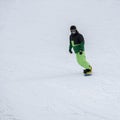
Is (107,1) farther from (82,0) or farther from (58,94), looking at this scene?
(58,94)

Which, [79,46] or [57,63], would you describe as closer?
[79,46]

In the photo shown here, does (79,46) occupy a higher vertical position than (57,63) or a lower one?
lower

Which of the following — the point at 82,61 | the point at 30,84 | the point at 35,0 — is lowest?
the point at 30,84

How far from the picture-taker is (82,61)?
35.7 ft

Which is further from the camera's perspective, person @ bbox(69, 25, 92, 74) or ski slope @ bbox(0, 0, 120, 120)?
person @ bbox(69, 25, 92, 74)

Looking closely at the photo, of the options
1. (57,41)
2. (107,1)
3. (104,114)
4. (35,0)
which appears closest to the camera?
(104,114)

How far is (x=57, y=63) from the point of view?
45.1 feet

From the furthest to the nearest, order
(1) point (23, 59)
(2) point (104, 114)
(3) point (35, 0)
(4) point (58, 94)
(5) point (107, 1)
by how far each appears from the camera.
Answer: (3) point (35, 0)
(5) point (107, 1)
(1) point (23, 59)
(4) point (58, 94)
(2) point (104, 114)

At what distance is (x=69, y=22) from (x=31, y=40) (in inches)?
170

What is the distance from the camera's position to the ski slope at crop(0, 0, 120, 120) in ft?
28.0

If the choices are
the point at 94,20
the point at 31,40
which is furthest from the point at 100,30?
the point at 31,40

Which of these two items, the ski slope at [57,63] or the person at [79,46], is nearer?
the ski slope at [57,63]

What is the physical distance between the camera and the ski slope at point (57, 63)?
853 centimetres

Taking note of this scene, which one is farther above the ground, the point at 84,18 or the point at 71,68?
the point at 84,18
